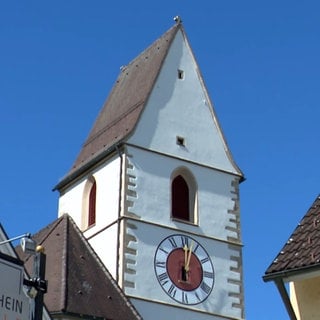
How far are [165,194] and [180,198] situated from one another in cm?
55

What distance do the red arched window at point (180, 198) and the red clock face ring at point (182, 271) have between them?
1017 millimetres

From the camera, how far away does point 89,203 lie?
2080 cm

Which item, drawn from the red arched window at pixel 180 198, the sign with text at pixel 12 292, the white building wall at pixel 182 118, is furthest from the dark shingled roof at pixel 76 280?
the sign with text at pixel 12 292

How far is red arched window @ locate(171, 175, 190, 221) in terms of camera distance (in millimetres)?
20016

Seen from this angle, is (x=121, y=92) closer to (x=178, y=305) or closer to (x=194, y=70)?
(x=194, y=70)

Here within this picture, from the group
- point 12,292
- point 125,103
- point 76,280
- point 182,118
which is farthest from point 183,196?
point 12,292

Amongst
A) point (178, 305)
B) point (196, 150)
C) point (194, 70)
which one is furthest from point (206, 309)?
point (194, 70)

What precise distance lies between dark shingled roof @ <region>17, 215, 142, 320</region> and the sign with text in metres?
10.6

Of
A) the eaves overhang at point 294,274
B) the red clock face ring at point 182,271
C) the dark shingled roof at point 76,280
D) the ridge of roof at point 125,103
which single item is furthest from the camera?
the ridge of roof at point 125,103

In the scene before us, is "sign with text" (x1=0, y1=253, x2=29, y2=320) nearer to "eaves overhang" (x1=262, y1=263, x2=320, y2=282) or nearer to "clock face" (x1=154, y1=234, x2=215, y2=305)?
"eaves overhang" (x1=262, y1=263, x2=320, y2=282)

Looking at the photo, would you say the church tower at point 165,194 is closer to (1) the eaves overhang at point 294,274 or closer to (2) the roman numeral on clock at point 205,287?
(2) the roman numeral on clock at point 205,287

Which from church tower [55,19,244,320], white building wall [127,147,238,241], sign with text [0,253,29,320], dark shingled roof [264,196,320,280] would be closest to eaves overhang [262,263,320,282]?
dark shingled roof [264,196,320,280]

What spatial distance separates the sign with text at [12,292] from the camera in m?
4.54

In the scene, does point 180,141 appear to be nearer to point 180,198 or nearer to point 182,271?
point 180,198
